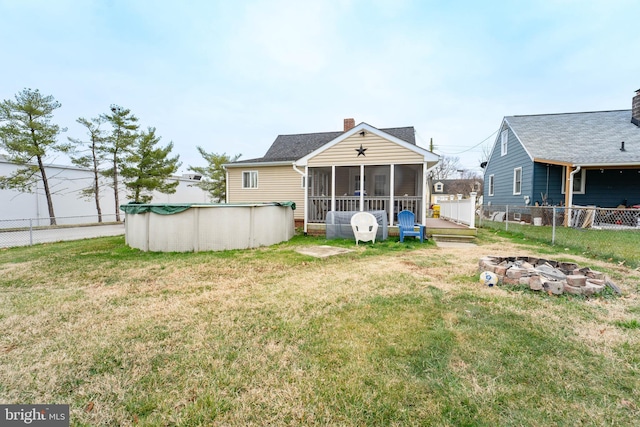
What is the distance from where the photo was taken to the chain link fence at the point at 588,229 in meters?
6.57

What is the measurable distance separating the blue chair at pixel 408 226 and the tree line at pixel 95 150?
14.6 meters

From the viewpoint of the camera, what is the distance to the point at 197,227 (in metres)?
7.47

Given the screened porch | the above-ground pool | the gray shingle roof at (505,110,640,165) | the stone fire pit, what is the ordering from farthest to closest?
the gray shingle roof at (505,110,640,165) < the screened porch < the above-ground pool < the stone fire pit

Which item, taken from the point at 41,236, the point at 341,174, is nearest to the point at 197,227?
the point at 341,174

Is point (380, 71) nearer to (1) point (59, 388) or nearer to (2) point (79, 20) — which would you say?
(2) point (79, 20)

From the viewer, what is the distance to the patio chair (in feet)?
27.5

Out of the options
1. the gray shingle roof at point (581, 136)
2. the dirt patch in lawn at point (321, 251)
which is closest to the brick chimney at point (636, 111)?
the gray shingle roof at point (581, 136)

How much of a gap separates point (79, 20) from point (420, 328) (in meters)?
15.2

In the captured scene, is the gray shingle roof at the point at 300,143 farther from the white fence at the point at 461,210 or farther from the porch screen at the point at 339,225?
the porch screen at the point at 339,225

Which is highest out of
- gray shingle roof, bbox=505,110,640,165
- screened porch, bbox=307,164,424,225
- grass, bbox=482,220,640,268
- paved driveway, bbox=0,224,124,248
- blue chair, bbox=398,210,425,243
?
gray shingle roof, bbox=505,110,640,165

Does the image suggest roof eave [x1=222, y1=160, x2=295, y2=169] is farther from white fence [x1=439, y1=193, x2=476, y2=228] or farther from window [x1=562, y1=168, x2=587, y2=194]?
window [x1=562, y1=168, x2=587, y2=194]

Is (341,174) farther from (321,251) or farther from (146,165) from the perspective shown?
(146,165)

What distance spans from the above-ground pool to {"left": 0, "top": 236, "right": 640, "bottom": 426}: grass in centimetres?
288

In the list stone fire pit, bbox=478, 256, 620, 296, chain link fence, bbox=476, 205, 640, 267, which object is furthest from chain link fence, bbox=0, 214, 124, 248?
chain link fence, bbox=476, 205, 640, 267
